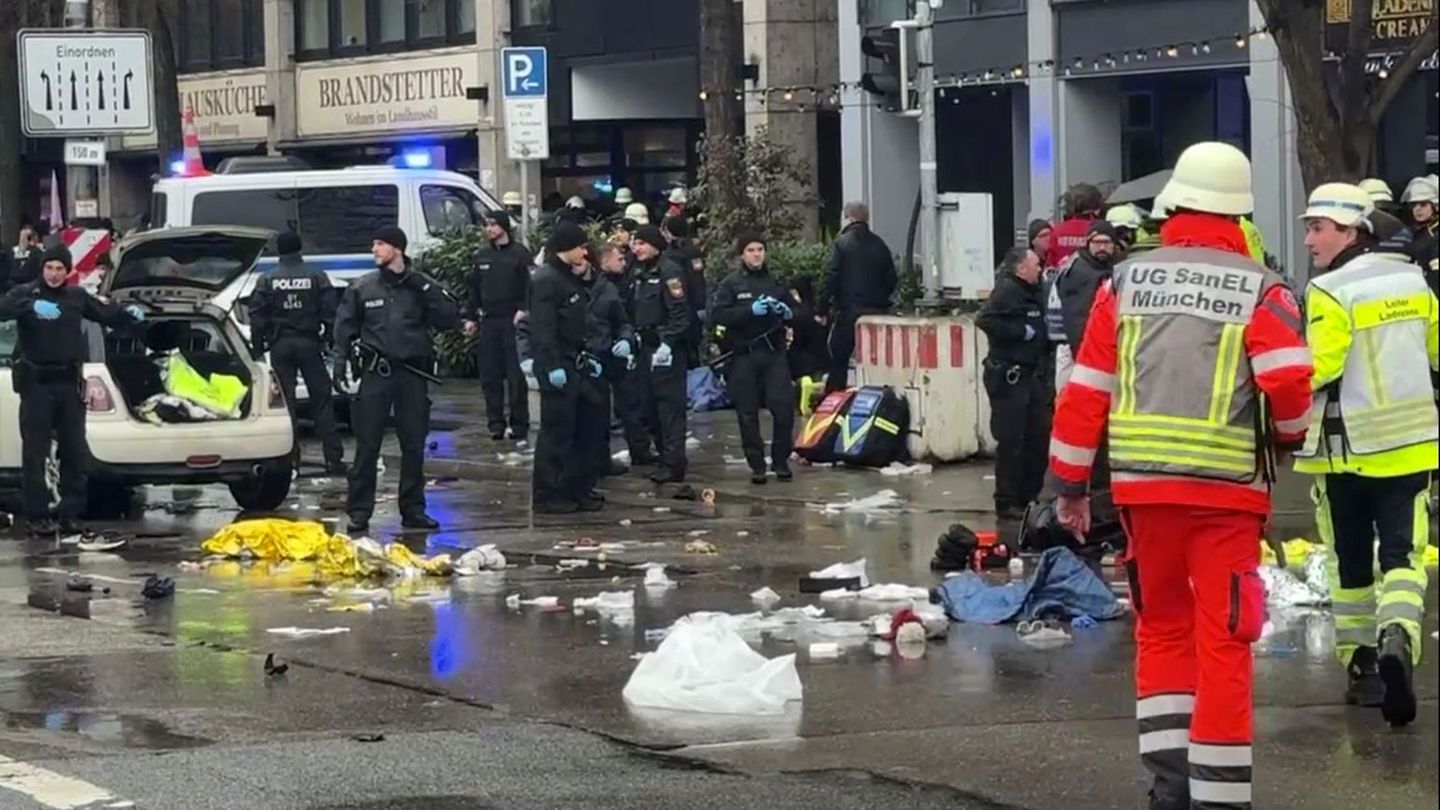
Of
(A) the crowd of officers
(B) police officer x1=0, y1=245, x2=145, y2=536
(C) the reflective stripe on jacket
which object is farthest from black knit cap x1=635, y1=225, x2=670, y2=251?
(C) the reflective stripe on jacket

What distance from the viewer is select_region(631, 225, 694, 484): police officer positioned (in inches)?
684

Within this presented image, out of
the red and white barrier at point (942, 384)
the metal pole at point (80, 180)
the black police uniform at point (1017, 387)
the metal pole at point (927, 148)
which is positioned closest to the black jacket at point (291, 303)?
the red and white barrier at point (942, 384)

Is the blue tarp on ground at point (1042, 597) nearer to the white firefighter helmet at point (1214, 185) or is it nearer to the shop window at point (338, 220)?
the white firefighter helmet at point (1214, 185)

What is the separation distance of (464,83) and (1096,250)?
2615 cm

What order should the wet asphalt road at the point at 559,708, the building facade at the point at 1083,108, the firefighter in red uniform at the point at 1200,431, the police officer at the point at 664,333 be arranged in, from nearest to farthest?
1. the firefighter in red uniform at the point at 1200,431
2. the wet asphalt road at the point at 559,708
3. the police officer at the point at 664,333
4. the building facade at the point at 1083,108

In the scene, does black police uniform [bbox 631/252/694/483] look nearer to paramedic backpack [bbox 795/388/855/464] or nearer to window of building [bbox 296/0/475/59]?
paramedic backpack [bbox 795/388/855/464]

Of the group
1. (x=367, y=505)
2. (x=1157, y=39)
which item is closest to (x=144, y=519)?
(x=367, y=505)

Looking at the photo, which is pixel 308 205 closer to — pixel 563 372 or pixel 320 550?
pixel 563 372

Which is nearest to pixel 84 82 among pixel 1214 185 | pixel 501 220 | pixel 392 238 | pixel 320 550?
pixel 501 220

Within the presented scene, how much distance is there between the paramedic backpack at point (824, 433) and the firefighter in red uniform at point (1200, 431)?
36.1ft

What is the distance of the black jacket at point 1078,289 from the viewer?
13.3 metres

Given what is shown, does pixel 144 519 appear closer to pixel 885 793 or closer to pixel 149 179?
pixel 885 793

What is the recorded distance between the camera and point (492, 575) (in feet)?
43.6

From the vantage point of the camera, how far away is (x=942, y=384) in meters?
17.8
